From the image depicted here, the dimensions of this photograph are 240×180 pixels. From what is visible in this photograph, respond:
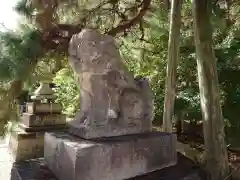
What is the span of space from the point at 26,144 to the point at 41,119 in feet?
2.21

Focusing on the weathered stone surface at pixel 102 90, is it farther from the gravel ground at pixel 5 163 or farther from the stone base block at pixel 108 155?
the gravel ground at pixel 5 163

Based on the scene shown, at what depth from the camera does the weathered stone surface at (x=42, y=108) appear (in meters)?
6.27

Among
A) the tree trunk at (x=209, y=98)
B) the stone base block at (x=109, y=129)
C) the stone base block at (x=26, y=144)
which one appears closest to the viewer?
the stone base block at (x=109, y=129)

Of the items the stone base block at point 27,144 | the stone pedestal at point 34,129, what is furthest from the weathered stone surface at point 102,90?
the stone base block at point 27,144

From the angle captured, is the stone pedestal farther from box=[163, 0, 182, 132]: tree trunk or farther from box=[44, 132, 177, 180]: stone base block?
box=[44, 132, 177, 180]: stone base block

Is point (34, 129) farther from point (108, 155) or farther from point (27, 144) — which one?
point (108, 155)

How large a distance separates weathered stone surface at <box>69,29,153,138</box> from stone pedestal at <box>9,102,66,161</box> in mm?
3532

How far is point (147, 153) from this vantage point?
8.61ft

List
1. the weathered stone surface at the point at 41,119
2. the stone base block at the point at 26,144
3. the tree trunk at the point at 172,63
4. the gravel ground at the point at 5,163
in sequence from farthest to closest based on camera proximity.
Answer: the weathered stone surface at the point at 41,119 → the stone base block at the point at 26,144 → the gravel ground at the point at 5,163 → the tree trunk at the point at 172,63

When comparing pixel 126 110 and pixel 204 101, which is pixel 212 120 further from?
pixel 126 110

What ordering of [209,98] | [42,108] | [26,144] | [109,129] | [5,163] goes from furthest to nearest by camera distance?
[42,108], [26,144], [5,163], [209,98], [109,129]

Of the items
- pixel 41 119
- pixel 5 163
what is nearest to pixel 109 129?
pixel 41 119

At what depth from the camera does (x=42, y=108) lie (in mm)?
6387

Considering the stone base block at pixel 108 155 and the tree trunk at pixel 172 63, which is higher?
the tree trunk at pixel 172 63
